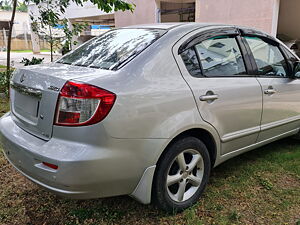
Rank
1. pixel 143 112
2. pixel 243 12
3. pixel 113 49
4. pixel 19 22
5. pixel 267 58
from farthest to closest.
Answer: pixel 19 22, pixel 243 12, pixel 267 58, pixel 113 49, pixel 143 112

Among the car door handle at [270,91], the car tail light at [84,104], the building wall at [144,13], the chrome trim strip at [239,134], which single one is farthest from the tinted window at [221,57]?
the building wall at [144,13]

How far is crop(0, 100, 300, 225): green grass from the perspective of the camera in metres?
2.33

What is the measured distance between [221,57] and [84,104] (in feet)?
4.68

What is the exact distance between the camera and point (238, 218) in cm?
234

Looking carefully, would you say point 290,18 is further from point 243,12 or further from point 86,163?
point 86,163

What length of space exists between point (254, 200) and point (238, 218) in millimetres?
349

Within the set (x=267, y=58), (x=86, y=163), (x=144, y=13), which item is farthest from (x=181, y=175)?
(x=144, y=13)

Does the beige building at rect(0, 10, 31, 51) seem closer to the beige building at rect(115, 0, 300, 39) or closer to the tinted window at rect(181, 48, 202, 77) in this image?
the beige building at rect(115, 0, 300, 39)

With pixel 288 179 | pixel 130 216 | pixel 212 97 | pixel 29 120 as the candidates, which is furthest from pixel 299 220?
pixel 29 120

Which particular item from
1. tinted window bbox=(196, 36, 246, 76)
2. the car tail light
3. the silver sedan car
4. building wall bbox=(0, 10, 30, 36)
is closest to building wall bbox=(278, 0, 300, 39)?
the silver sedan car

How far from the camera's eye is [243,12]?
788 cm

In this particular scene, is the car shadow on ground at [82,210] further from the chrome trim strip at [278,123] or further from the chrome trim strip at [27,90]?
the chrome trim strip at [27,90]

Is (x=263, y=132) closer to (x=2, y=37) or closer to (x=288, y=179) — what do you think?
(x=288, y=179)

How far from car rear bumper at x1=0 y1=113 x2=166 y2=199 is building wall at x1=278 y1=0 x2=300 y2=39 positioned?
1133 cm
